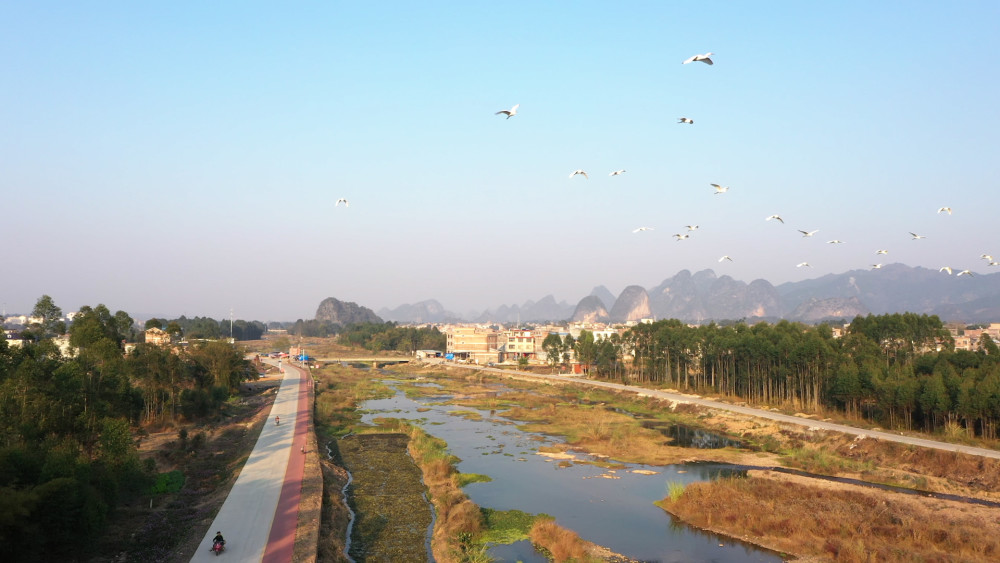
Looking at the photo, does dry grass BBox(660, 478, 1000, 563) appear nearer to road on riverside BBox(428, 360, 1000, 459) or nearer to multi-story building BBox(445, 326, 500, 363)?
road on riverside BBox(428, 360, 1000, 459)

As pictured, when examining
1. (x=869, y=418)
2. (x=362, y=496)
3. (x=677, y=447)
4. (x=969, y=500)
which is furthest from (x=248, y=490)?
(x=869, y=418)

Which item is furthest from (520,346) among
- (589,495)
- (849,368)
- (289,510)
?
(289,510)

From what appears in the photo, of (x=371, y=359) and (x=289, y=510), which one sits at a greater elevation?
(x=289, y=510)

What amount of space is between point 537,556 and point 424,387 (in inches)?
2698

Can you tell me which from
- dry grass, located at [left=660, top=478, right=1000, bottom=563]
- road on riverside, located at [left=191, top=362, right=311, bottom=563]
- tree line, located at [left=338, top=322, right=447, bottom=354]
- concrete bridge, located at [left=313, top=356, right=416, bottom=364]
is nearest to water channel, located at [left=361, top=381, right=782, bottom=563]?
dry grass, located at [left=660, top=478, right=1000, bottom=563]

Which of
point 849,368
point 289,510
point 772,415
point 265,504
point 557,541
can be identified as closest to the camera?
point 557,541

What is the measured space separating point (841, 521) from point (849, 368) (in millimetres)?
29763

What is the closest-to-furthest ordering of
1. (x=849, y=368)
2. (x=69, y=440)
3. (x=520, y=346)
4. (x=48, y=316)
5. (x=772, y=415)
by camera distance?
(x=69, y=440), (x=849, y=368), (x=772, y=415), (x=48, y=316), (x=520, y=346)

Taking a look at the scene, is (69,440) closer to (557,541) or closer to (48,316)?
(557,541)

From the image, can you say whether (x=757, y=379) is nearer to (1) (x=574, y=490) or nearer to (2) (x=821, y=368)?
(2) (x=821, y=368)

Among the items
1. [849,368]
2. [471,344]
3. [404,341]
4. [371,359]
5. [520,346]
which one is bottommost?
[371,359]

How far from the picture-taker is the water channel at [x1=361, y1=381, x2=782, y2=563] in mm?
25906

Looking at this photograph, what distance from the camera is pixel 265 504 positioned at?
26812mm

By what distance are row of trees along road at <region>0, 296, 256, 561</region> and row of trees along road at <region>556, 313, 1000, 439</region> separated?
50247mm
